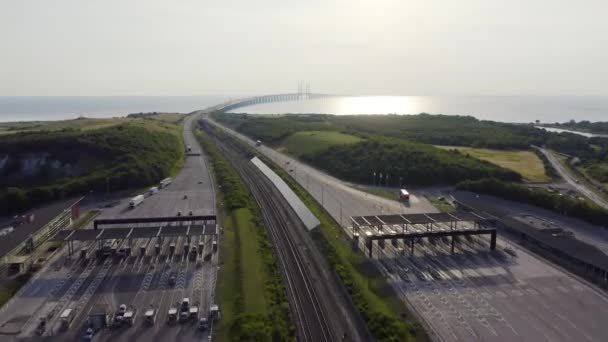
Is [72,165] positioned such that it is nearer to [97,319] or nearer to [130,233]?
[130,233]

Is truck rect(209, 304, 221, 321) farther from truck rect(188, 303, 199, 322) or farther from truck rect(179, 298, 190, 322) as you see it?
truck rect(179, 298, 190, 322)

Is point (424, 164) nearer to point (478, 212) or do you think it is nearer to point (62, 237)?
point (478, 212)

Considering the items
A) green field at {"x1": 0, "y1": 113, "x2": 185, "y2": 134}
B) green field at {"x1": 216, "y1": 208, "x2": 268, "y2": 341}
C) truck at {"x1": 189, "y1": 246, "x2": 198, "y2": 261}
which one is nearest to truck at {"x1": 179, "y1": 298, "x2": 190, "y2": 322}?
green field at {"x1": 216, "y1": 208, "x2": 268, "y2": 341}

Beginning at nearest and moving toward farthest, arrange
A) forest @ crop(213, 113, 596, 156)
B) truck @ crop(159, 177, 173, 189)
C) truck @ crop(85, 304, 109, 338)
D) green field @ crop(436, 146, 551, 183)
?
truck @ crop(85, 304, 109, 338) → truck @ crop(159, 177, 173, 189) → green field @ crop(436, 146, 551, 183) → forest @ crop(213, 113, 596, 156)

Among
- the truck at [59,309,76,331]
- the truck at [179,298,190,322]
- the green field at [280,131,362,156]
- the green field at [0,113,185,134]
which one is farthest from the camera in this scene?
the green field at [280,131,362,156]

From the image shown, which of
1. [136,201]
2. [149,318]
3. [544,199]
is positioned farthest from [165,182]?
[544,199]

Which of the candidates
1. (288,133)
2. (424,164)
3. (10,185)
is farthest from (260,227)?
(288,133)
